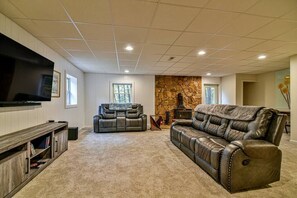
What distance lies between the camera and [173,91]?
7.18 metres

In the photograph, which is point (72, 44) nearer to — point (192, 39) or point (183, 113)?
point (192, 39)

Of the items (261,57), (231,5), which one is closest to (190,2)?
(231,5)

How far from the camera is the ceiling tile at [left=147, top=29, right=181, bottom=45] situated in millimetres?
2625

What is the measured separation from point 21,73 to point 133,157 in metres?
2.41

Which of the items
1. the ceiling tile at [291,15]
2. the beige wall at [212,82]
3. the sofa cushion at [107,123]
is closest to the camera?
the ceiling tile at [291,15]

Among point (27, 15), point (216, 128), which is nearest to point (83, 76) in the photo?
point (27, 15)

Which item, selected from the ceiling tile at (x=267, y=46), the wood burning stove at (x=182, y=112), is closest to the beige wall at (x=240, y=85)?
the wood burning stove at (x=182, y=112)

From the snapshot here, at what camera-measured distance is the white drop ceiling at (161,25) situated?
1883 mm

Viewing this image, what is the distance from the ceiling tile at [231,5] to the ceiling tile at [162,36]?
0.83 metres

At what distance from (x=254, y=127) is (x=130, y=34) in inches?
102

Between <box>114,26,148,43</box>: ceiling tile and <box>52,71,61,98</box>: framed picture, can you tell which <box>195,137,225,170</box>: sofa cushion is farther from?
<box>52,71,61,98</box>: framed picture

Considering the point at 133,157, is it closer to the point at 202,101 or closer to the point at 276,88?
the point at 202,101

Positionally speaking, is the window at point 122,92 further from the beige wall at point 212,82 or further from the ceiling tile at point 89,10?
the ceiling tile at point 89,10

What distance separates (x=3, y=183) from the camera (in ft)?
5.49
